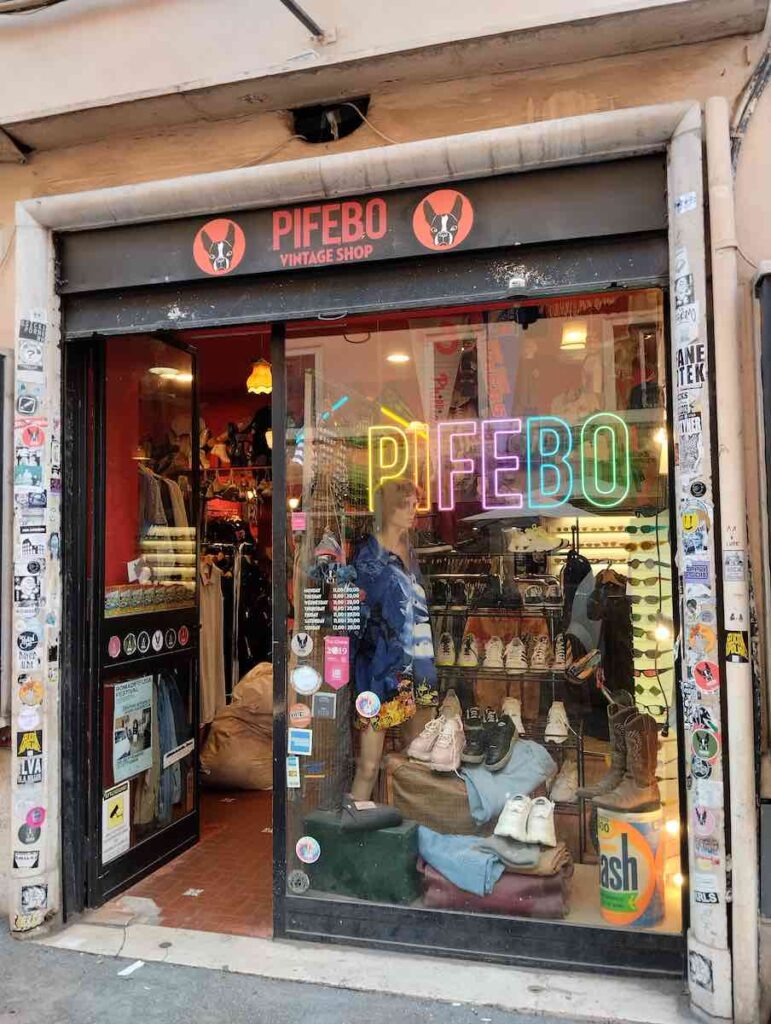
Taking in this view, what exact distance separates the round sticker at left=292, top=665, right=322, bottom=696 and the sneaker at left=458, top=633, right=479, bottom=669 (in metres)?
0.80

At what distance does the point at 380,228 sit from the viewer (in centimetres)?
380

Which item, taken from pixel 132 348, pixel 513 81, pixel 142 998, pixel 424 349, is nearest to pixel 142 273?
pixel 132 348

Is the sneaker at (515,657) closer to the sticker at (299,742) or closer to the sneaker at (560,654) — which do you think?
the sneaker at (560,654)

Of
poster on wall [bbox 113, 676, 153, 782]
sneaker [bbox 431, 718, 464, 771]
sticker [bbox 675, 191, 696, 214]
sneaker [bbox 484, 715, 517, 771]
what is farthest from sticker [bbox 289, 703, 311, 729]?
sticker [bbox 675, 191, 696, 214]

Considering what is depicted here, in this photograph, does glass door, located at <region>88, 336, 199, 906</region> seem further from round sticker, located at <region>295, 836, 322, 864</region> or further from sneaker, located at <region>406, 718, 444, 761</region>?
sneaker, located at <region>406, 718, 444, 761</region>

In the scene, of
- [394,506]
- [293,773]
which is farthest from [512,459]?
[293,773]

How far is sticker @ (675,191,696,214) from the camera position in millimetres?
3285

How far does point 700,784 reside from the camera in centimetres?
323

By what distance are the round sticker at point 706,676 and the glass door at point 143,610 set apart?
321 centimetres

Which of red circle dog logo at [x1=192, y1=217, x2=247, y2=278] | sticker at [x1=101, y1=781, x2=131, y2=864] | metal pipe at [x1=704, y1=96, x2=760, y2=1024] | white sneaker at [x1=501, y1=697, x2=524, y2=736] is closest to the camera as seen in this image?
metal pipe at [x1=704, y1=96, x2=760, y2=1024]

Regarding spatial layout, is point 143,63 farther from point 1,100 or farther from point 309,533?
point 309,533

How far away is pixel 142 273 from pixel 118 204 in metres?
0.36

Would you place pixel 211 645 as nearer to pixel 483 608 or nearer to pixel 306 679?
pixel 306 679

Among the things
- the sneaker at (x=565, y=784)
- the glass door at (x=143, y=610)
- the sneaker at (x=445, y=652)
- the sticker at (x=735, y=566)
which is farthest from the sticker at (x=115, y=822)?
the sticker at (x=735, y=566)
